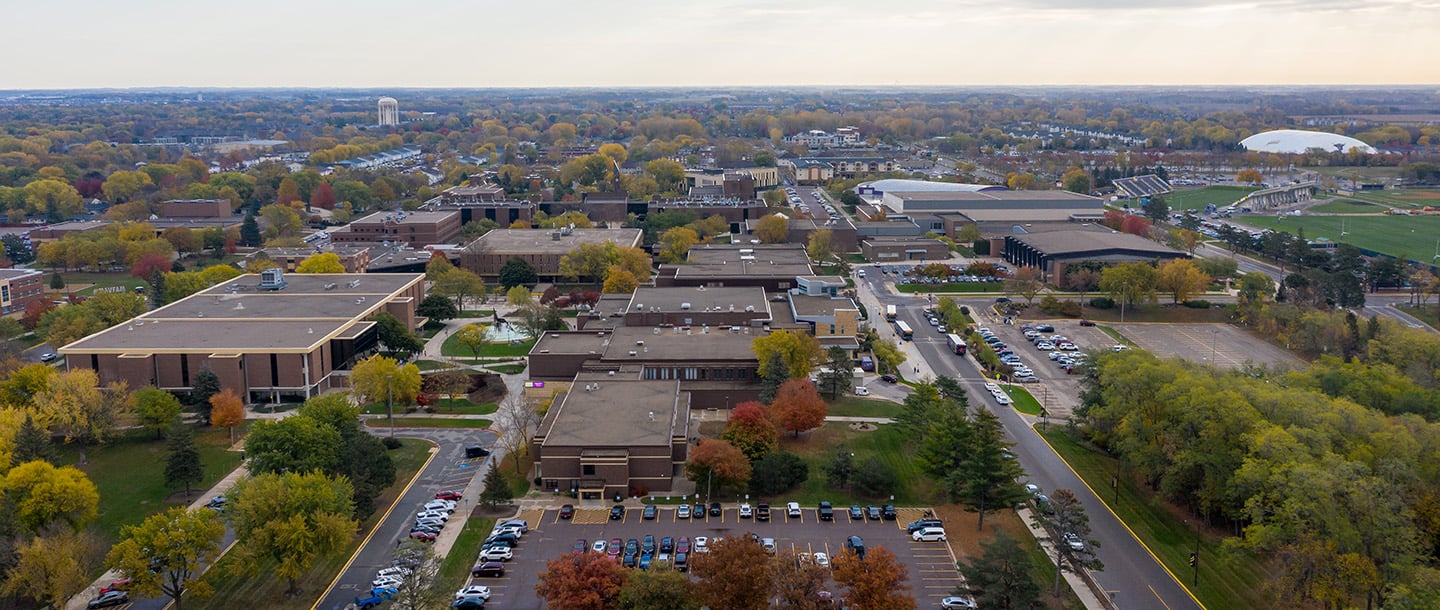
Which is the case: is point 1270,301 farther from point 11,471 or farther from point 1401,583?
point 11,471

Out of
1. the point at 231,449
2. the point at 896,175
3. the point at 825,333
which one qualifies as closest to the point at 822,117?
the point at 896,175

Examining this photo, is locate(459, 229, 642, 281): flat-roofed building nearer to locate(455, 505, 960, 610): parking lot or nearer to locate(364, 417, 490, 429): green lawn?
locate(364, 417, 490, 429): green lawn

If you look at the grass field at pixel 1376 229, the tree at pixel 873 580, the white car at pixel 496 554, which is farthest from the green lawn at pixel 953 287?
the tree at pixel 873 580

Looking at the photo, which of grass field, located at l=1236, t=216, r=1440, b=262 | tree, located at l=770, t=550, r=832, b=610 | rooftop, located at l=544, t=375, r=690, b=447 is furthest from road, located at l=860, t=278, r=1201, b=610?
grass field, located at l=1236, t=216, r=1440, b=262

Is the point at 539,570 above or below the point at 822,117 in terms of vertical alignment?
below

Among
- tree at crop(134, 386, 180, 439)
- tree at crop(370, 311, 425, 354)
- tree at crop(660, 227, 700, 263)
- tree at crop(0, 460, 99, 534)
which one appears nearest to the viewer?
tree at crop(0, 460, 99, 534)

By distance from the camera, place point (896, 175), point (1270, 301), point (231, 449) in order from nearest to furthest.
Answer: point (231, 449)
point (1270, 301)
point (896, 175)
